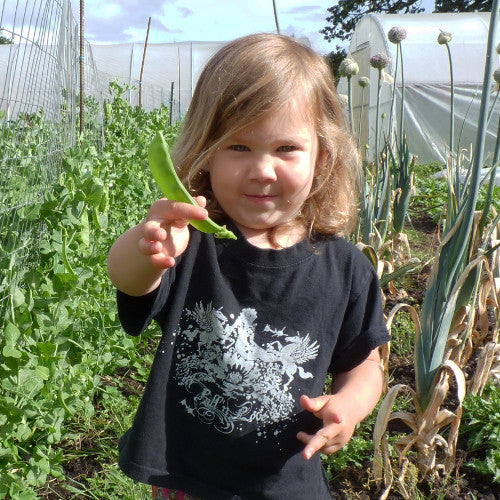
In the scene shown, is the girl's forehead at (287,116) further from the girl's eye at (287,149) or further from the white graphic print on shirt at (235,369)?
the white graphic print on shirt at (235,369)

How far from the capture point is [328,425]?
3.69 feet

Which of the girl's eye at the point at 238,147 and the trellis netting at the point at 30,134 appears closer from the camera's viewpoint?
the girl's eye at the point at 238,147

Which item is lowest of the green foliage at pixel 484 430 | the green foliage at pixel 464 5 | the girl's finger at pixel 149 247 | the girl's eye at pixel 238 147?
the green foliage at pixel 484 430

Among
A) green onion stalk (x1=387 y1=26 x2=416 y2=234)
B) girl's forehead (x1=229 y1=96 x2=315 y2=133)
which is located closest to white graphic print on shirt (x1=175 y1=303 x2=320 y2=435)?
girl's forehead (x1=229 y1=96 x2=315 y2=133)

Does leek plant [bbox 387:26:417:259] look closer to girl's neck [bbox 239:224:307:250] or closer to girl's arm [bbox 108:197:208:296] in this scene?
girl's neck [bbox 239:224:307:250]

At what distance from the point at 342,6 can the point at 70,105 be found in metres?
31.4

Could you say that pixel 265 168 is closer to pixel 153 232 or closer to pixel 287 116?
pixel 287 116

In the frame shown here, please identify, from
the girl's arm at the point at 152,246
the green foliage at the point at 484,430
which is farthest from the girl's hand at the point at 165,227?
the green foliage at the point at 484,430

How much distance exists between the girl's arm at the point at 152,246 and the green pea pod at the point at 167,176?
14mm

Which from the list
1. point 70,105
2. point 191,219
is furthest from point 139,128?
point 191,219

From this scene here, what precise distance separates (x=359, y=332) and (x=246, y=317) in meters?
0.24

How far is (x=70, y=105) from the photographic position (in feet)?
10.4

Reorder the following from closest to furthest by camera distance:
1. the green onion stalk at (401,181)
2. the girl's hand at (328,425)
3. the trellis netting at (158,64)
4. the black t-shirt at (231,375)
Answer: the girl's hand at (328,425), the black t-shirt at (231,375), the green onion stalk at (401,181), the trellis netting at (158,64)

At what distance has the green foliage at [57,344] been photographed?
1639 mm
